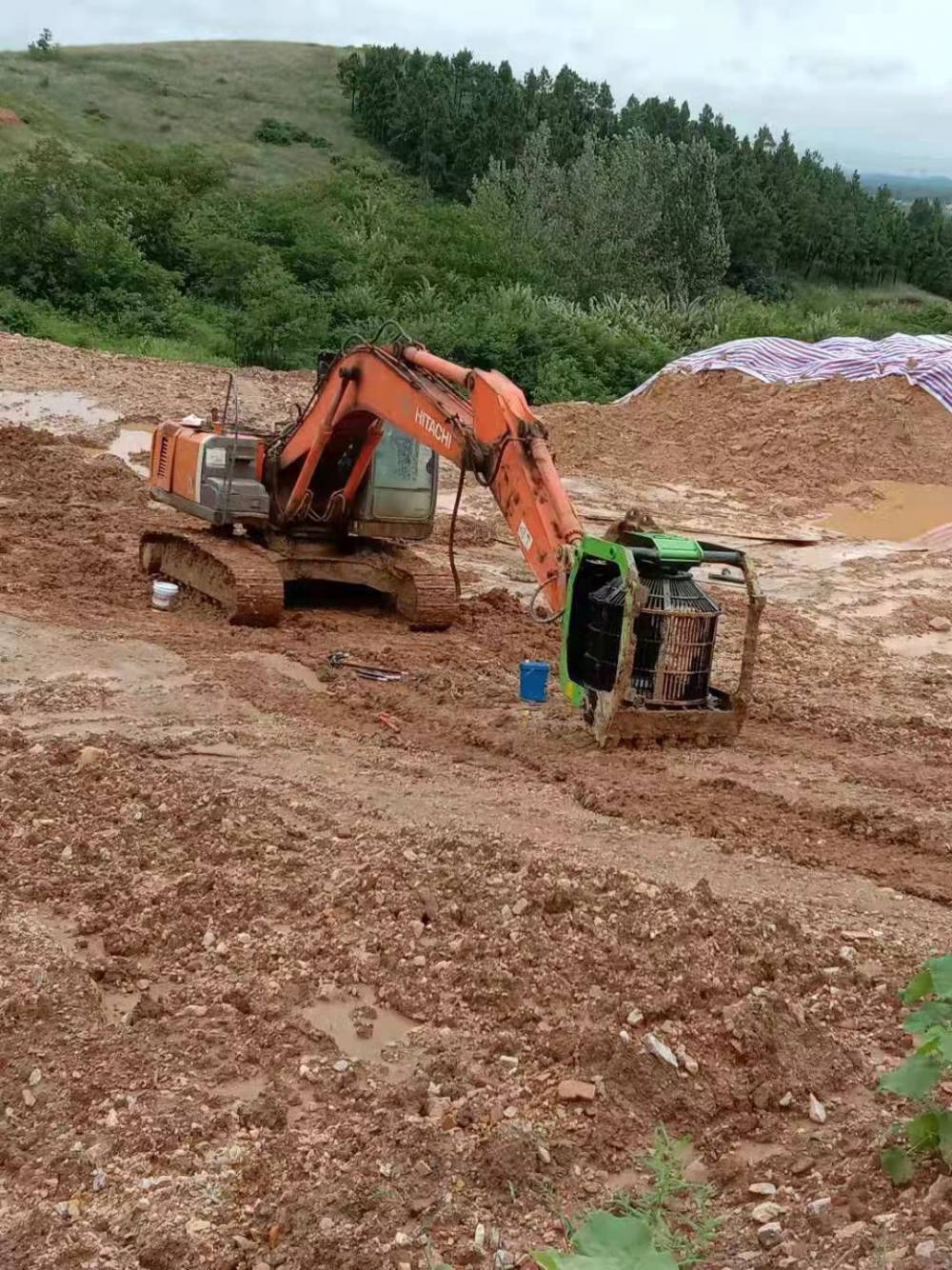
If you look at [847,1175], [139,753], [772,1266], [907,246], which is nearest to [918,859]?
[847,1175]

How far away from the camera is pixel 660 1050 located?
411cm

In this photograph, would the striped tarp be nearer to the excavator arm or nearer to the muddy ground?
the muddy ground

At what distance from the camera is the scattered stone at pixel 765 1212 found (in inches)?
132

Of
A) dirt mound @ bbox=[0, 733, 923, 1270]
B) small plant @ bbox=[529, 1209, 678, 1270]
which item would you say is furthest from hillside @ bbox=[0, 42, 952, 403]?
small plant @ bbox=[529, 1209, 678, 1270]

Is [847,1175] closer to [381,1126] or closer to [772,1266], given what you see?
[772,1266]

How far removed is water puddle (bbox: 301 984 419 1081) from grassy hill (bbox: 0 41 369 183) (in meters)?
46.4

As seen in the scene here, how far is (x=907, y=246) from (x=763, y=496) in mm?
46981

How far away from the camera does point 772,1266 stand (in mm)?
3107

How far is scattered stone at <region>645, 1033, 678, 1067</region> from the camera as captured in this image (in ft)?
13.4

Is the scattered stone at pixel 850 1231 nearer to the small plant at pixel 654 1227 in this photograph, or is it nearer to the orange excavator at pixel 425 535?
the small plant at pixel 654 1227

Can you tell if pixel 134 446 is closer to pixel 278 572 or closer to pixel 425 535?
pixel 425 535

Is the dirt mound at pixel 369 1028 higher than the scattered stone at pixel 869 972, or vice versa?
the scattered stone at pixel 869 972

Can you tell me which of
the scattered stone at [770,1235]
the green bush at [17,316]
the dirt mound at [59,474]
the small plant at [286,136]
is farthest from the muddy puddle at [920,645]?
the small plant at [286,136]

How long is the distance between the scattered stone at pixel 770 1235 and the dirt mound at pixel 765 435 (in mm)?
14925
